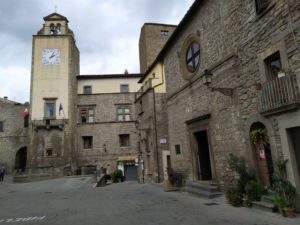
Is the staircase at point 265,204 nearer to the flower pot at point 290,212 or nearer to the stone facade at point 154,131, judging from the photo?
the flower pot at point 290,212

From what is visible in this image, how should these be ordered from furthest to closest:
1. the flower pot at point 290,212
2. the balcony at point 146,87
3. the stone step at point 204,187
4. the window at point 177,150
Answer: the balcony at point 146,87, the window at point 177,150, the stone step at point 204,187, the flower pot at point 290,212

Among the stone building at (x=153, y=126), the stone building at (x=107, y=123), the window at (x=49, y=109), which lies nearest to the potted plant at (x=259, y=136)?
the stone building at (x=153, y=126)

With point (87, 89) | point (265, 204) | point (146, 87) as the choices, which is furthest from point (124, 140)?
point (265, 204)

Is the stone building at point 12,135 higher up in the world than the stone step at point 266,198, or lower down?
higher up

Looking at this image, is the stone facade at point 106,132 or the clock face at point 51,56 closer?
the clock face at point 51,56

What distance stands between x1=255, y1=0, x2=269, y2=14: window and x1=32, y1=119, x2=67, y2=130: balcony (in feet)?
72.1

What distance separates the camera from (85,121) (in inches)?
1137

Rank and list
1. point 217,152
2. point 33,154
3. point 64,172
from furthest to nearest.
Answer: point 33,154
point 64,172
point 217,152

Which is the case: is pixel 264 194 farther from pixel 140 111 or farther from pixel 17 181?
pixel 17 181

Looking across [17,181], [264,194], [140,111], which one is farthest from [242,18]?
[17,181]

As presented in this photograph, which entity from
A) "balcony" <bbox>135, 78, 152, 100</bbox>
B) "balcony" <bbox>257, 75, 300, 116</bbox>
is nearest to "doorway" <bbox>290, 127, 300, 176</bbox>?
"balcony" <bbox>257, 75, 300, 116</bbox>

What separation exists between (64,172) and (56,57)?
1209 centimetres

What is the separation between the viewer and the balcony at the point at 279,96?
20.3 feet

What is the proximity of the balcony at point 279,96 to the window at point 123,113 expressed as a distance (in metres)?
23.0
